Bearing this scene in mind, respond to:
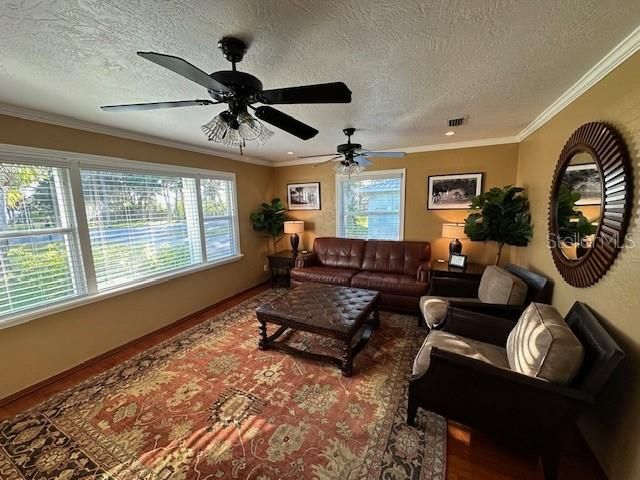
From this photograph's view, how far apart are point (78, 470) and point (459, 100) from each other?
3.59 m

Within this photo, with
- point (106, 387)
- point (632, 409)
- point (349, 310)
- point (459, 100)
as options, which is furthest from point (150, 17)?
point (632, 409)

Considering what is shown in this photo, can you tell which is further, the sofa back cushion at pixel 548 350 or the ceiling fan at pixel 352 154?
the ceiling fan at pixel 352 154

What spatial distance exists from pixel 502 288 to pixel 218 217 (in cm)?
370

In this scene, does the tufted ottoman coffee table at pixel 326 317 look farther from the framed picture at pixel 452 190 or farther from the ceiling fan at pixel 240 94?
the framed picture at pixel 452 190

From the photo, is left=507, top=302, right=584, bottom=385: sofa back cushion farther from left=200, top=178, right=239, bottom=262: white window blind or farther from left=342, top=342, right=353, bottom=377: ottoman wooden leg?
left=200, top=178, right=239, bottom=262: white window blind

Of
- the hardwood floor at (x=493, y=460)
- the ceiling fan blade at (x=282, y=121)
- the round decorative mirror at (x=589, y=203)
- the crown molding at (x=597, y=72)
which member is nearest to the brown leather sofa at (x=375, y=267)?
the round decorative mirror at (x=589, y=203)

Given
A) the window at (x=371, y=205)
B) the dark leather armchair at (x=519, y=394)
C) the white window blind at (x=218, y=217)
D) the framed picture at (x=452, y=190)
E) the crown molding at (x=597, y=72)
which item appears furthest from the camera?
the window at (x=371, y=205)

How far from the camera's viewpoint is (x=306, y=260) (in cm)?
416

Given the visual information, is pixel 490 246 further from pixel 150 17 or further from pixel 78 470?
pixel 78 470

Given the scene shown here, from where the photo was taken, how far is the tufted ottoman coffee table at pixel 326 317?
217cm

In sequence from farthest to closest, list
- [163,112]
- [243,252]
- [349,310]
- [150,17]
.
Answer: [243,252] → [349,310] → [163,112] → [150,17]

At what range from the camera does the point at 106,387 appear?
6.85 feet

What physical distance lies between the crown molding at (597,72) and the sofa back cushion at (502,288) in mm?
1502

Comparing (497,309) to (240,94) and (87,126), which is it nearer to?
(240,94)
